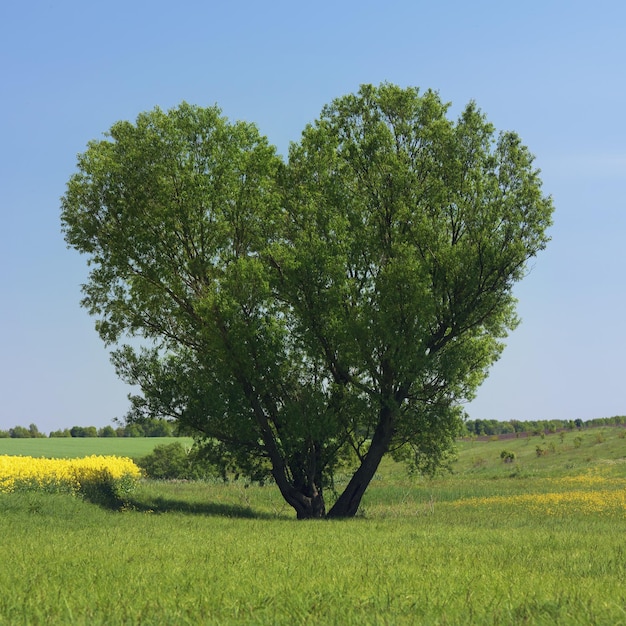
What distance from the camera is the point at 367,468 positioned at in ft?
100

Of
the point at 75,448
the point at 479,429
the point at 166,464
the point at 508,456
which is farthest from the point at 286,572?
the point at 479,429

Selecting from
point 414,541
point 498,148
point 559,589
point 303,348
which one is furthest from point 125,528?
point 498,148

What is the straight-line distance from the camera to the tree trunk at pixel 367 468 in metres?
29.9

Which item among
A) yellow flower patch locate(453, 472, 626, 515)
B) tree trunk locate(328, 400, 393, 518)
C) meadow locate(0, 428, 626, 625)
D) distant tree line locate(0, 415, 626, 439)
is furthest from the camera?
distant tree line locate(0, 415, 626, 439)

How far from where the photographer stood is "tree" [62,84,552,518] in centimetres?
2731

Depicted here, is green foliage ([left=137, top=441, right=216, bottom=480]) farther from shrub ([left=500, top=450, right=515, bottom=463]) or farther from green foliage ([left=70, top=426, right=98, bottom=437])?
green foliage ([left=70, top=426, right=98, bottom=437])

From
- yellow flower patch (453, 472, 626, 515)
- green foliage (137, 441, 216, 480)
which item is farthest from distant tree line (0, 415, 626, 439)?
yellow flower patch (453, 472, 626, 515)

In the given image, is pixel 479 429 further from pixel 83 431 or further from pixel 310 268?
pixel 310 268

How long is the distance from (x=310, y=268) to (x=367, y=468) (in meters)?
8.90

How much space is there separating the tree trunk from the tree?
0.09 metres

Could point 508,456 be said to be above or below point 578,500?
above

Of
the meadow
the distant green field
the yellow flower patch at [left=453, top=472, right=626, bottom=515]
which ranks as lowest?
the yellow flower patch at [left=453, top=472, right=626, bottom=515]

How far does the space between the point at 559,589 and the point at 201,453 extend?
2323 centimetres

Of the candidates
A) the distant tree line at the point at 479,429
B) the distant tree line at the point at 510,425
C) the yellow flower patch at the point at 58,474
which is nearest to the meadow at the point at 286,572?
the yellow flower patch at the point at 58,474
